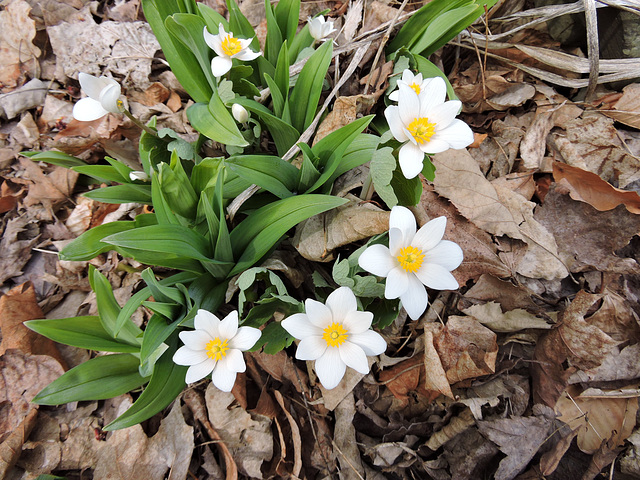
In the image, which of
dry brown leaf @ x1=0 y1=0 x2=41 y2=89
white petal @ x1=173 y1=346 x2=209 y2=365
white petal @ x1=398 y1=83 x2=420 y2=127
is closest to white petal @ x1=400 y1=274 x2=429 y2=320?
white petal @ x1=398 y1=83 x2=420 y2=127

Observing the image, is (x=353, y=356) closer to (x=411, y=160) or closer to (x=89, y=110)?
(x=411, y=160)

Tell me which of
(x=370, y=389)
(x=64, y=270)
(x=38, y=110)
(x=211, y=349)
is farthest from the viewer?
(x=38, y=110)

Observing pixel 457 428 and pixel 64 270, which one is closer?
pixel 457 428

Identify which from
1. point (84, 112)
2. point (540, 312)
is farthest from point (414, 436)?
point (84, 112)

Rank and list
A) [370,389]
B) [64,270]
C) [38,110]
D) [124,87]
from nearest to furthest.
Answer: [370,389], [64,270], [124,87], [38,110]

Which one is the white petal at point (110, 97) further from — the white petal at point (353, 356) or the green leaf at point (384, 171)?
→ the white petal at point (353, 356)

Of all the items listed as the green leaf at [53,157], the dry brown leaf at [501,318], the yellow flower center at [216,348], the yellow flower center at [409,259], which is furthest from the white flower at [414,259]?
the green leaf at [53,157]

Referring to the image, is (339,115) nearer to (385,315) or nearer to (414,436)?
(385,315)
